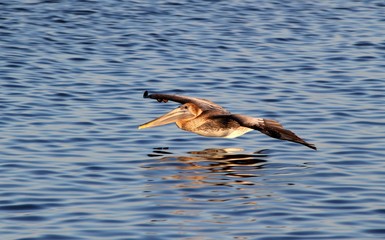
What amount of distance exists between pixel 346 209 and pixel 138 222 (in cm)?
216

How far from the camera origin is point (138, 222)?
10.3 meters

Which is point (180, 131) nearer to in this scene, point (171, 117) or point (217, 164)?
point (171, 117)

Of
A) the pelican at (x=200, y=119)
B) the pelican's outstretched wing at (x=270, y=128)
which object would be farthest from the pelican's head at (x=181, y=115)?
the pelican's outstretched wing at (x=270, y=128)

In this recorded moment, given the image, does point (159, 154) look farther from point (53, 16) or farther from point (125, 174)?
point (53, 16)

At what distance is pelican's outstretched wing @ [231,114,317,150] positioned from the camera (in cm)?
1271

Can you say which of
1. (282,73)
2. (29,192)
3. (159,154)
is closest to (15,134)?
(159,154)

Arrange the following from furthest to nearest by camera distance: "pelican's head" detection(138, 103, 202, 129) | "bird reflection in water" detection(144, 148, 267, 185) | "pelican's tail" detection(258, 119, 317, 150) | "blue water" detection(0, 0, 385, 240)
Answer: "pelican's head" detection(138, 103, 202, 129) < "pelican's tail" detection(258, 119, 317, 150) < "bird reflection in water" detection(144, 148, 267, 185) < "blue water" detection(0, 0, 385, 240)

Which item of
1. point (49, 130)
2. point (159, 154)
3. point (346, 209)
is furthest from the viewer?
point (49, 130)

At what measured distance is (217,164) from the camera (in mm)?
13359

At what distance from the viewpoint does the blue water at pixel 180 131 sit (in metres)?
10.6

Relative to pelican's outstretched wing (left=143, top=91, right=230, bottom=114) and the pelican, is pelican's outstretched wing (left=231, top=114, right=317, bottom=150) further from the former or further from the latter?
pelican's outstretched wing (left=143, top=91, right=230, bottom=114)

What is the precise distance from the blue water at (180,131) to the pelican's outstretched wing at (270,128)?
0.39 metres

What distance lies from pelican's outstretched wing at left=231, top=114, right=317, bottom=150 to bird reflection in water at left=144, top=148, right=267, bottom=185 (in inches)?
18.9

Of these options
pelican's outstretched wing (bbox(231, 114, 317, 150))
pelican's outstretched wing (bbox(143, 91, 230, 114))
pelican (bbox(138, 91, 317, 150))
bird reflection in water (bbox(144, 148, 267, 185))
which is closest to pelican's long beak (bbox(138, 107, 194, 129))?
pelican (bbox(138, 91, 317, 150))
